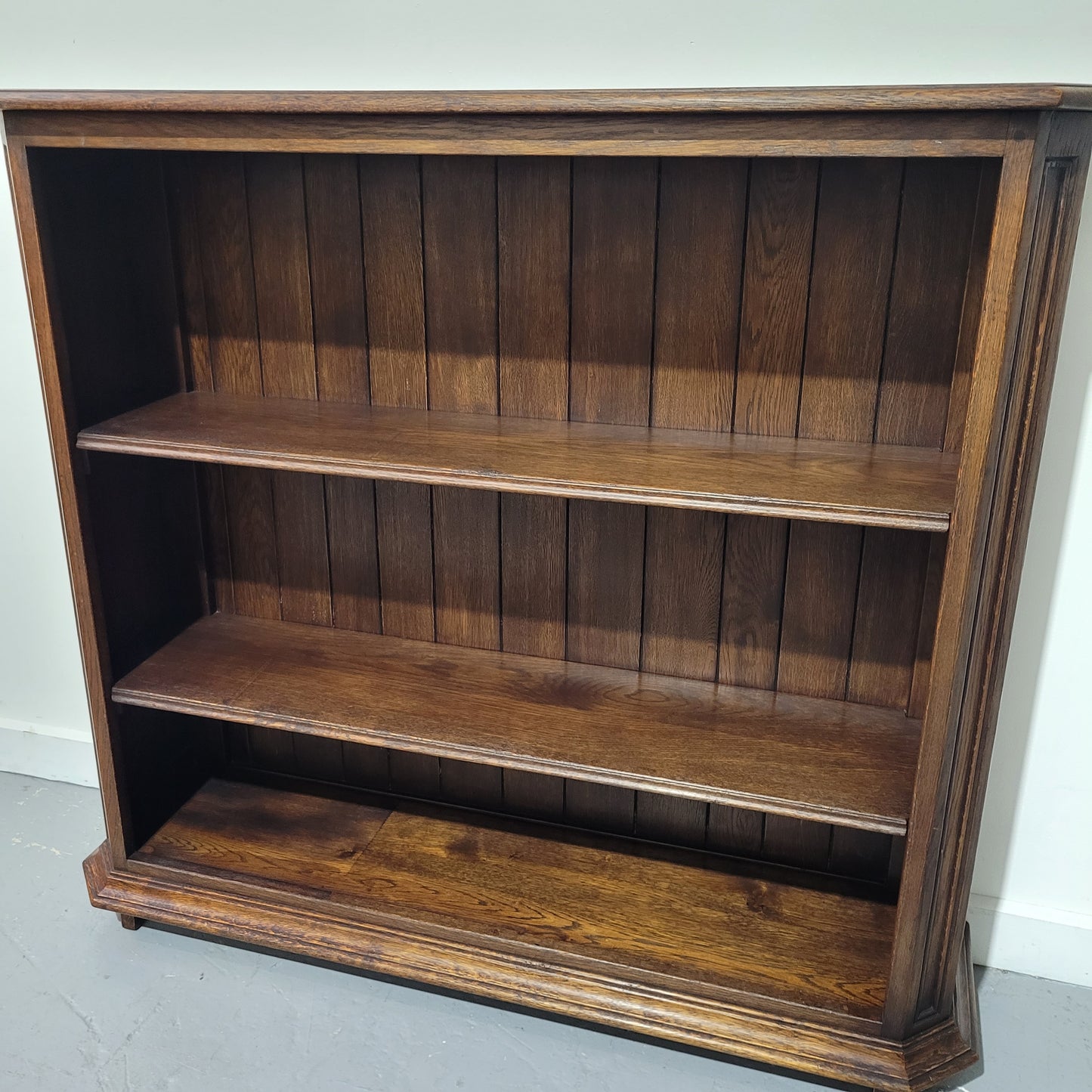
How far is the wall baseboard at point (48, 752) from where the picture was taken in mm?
2180

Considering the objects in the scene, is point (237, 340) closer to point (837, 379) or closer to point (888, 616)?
point (837, 379)

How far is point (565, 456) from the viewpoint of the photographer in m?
1.46

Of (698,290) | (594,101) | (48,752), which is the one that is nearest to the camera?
(594,101)

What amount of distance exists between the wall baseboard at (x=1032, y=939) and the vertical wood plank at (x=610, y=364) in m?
0.60

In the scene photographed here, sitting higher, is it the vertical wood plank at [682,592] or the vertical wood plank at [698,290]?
the vertical wood plank at [698,290]

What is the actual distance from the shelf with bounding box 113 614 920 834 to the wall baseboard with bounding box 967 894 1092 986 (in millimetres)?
398

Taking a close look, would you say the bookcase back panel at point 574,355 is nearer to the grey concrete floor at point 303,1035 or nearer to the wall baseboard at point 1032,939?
the wall baseboard at point 1032,939

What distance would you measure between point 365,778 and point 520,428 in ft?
2.56

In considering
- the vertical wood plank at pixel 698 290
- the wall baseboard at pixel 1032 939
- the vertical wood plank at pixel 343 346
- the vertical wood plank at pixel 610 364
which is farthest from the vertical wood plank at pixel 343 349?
the wall baseboard at pixel 1032 939

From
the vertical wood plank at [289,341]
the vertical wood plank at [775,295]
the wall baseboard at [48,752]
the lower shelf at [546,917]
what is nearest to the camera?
the vertical wood plank at [775,295]

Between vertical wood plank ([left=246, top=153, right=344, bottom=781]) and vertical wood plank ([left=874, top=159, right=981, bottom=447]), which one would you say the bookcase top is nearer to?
vertical wood plank ([left=874, top=159, right=981, bottom=447])

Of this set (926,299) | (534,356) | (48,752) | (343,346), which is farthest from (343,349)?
(48,752)

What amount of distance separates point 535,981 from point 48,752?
121 cm

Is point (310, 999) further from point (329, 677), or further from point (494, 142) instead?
point (494, 142)
